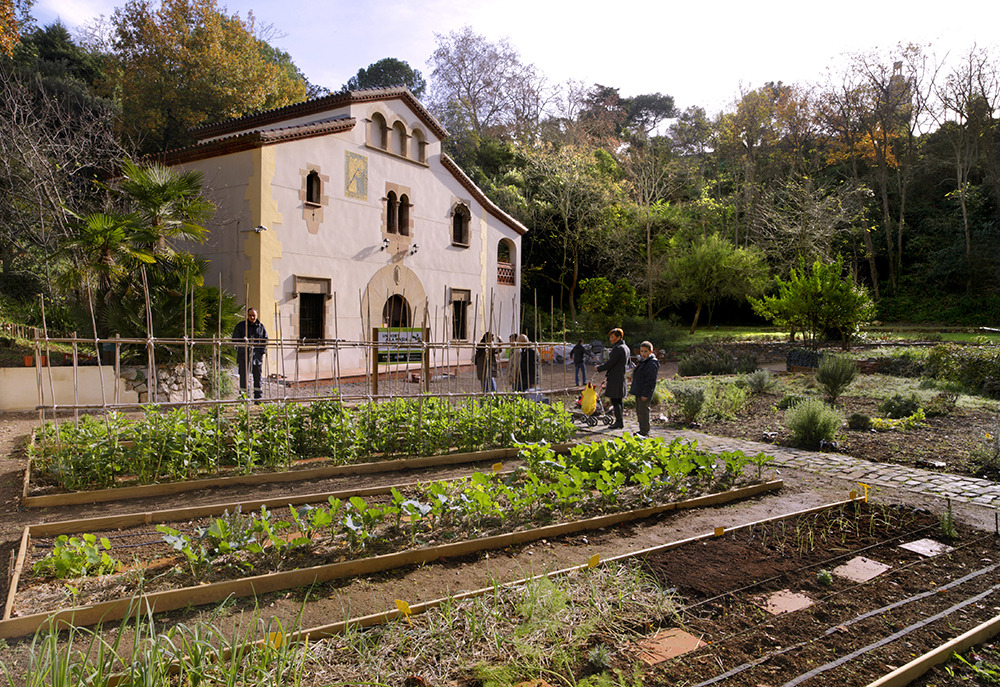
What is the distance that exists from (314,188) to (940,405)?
1453 centimetres

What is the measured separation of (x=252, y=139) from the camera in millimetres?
13836

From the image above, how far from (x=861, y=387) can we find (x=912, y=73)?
26.5m

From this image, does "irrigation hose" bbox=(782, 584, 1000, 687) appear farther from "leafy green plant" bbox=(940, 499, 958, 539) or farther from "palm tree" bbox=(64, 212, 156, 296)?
"palm tree" bbox=(64, 212, 156, 296)

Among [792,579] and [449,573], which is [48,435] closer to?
[449,573]

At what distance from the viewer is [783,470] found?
7.29m

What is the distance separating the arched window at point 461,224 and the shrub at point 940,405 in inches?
536

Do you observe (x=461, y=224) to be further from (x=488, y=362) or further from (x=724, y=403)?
→ (x=488, y=362)

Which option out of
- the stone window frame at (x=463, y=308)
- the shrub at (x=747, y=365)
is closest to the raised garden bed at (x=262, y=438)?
the shrub at (x=747, y=365)

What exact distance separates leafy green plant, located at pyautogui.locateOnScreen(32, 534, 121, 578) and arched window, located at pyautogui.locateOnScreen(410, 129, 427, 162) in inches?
625

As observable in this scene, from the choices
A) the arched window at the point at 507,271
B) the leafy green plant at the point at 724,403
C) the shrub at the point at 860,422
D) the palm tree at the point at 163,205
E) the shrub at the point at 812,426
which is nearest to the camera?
the shrub at the point at 812,426

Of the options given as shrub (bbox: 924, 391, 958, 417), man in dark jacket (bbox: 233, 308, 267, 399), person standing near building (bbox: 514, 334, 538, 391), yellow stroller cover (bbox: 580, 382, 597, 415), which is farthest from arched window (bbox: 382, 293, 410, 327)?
shrub (bbox: 924, 391, 958, 417)

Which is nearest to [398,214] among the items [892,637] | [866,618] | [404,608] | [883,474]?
[883,474]

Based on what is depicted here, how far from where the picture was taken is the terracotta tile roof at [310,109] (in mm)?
16078

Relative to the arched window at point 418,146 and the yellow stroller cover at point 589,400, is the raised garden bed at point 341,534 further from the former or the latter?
the arched window at point 418,146
